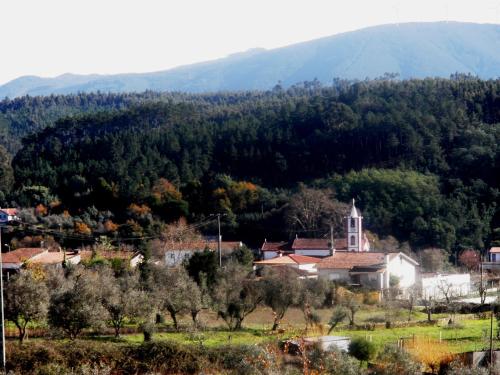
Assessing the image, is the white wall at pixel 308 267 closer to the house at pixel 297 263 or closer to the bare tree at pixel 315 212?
the house at pixel 297 263

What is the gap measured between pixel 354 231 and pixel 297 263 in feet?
19.4

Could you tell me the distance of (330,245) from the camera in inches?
1736

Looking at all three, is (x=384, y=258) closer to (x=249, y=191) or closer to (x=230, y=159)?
(x=249, y=191)

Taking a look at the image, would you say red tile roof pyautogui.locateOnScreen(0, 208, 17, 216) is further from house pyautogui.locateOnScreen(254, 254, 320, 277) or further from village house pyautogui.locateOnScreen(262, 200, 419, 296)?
house pyautogui.locateOnScreen(254, 254, 320, 277)

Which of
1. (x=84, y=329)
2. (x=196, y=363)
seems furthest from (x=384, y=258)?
(x=196, y=363)

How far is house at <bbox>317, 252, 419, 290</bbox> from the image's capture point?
122ft

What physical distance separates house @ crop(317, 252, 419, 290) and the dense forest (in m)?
6.01

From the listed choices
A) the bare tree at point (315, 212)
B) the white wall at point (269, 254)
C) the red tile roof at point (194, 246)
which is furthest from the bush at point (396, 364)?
the bare tree at point (315, 212)

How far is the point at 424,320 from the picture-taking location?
2845cm

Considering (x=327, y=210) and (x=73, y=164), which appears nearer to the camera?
(x=327, y=210)

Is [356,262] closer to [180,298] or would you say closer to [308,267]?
[308,267]

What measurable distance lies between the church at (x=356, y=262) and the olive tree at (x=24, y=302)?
632 inches

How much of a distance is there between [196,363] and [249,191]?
116 feet

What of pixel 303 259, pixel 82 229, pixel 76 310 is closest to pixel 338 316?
pixel 76 310
